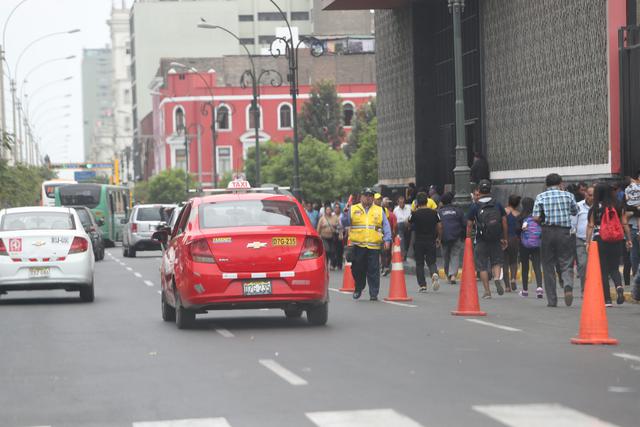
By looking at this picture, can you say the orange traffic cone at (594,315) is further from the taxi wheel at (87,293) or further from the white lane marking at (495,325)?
the taxi wheel at (87,293)

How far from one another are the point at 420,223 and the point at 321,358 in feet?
38.5

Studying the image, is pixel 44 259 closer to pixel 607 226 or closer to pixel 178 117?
pixel 607 226

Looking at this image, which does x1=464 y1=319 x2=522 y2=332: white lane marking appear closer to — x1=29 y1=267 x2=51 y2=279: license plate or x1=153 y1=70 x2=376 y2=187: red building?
x1=29 y1=267 x2=51 y2=279: license plate

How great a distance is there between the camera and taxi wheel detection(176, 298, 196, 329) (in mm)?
16484

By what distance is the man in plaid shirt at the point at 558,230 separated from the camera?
18859 millimetres

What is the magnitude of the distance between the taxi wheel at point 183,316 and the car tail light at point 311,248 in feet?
4.94

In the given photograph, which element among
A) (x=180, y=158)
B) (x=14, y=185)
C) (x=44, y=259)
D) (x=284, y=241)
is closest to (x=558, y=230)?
(x=284, y=241)

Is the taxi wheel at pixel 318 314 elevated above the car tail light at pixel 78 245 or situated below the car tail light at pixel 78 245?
below

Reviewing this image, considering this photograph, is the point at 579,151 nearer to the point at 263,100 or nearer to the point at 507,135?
the point at 507,135

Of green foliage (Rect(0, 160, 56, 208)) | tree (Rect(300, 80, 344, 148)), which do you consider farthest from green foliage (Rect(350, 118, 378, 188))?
tree (Rect(300, 80, 344, 148))

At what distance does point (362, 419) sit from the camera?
893 centimetres

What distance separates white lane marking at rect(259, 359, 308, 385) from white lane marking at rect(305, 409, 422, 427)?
171 cm

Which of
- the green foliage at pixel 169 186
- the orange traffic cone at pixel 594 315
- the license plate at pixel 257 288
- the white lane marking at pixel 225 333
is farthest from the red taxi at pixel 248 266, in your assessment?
the green foliage at pixel 169 186

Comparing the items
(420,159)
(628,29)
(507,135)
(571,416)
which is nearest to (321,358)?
(571,416)
